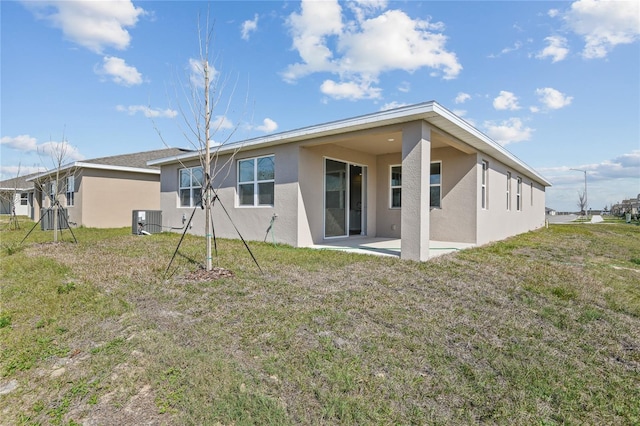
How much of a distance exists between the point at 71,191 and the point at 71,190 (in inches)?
2.1

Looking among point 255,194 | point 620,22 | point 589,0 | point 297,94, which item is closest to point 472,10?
point 589,0

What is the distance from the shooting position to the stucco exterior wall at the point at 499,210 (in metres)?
9.70

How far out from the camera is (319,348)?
2.85 m

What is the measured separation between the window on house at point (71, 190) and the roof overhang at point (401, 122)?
11.0 meters

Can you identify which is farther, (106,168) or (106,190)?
(106,190)

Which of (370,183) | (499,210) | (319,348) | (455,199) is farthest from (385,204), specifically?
(319,348)

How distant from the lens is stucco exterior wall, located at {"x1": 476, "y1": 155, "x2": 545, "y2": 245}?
9.70 metres

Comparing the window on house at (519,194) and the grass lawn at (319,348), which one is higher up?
the window on house at (519,194)

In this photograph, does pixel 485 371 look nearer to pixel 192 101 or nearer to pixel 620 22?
pixel 192 101

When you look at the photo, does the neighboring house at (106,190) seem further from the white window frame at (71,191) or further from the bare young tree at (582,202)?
the bare young tree at (582,202)

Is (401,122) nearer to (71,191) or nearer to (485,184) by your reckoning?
(485,184)

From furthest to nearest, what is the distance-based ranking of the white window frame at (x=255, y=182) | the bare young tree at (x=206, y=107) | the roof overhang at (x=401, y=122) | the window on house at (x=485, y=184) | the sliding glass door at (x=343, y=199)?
the window on house at (x=485, y=184) < the sliding glass door at (x=343, y=199) < the white window frame at (x=255, y=182) < the roof overhang at (x=401, y=122) < the bare young tree at (x=206, y=107)

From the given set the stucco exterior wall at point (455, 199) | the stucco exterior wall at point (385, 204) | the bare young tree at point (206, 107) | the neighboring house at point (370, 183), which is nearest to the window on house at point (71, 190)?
the neighboring house at point (370, 183)

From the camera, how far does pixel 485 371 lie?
100.0 inches
